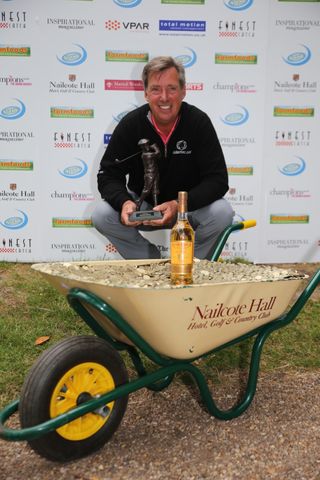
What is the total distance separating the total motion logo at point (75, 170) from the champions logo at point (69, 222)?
0.35 meters

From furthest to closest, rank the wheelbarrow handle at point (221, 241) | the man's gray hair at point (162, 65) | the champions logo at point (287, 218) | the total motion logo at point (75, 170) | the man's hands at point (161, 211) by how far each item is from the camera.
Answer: the champions logo at point (287, 218) → the total motion logo at point (75, 170) → the man's gray hair at point (162, 65) → the man's hands at point (161, 211) → the wheelbarrow handle at point (221, 241)

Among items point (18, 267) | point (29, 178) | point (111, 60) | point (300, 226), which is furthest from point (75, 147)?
point (300, 226)

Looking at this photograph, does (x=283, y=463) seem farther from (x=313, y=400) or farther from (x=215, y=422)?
(x=313, y=400)

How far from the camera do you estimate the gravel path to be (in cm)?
150

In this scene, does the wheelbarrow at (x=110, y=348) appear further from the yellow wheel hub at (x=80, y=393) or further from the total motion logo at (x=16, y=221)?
the total motion logo at (x=16, y=221)

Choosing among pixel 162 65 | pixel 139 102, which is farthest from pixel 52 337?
pixel 139 102

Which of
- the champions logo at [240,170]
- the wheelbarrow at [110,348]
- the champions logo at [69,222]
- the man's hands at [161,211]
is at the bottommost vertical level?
the champions logo at [69,222]

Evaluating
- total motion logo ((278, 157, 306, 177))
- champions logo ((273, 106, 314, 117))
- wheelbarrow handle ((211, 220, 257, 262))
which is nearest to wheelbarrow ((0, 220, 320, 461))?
wheelbarrow handle ((211, 220, 257, 262))

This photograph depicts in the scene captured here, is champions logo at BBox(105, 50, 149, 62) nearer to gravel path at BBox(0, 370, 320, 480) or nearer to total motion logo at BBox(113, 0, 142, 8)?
total motion logo at BBox(113, 0, 142, 8)

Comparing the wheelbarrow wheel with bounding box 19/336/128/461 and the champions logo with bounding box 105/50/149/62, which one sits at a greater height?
the champions logo with bounding box 105/50/149/62

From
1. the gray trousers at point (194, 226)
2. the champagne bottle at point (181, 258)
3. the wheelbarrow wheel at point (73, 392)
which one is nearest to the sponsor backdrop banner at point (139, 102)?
the gray trousers at point (194, 226)

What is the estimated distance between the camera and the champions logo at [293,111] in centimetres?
396

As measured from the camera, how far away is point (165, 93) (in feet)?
8.59

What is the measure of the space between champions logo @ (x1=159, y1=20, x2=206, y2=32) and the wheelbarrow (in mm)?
2845
